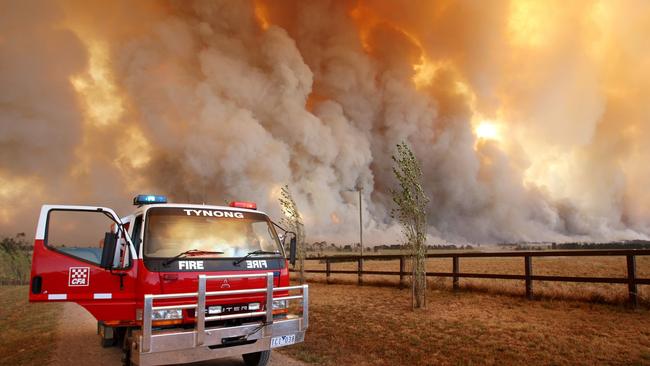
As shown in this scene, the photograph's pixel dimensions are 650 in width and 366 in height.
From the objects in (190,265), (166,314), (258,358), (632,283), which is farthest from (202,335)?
(632,283)

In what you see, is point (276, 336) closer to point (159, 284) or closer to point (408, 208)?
point (159, 284)

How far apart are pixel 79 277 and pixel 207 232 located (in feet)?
6.01

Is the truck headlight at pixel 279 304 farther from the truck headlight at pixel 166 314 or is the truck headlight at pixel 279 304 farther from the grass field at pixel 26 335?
the grass field at pixel 26 335

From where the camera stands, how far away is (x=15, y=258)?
51406 millimetres

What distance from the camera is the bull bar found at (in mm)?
4996

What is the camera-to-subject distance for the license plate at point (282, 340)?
19.6 feet

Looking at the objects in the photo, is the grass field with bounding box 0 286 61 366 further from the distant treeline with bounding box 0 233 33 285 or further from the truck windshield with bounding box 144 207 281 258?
the distant treeline with bounding box 0 233 33 285

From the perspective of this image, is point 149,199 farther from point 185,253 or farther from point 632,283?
point 632,283

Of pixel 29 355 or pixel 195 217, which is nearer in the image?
pixel 195 217

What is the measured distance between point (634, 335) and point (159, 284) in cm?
850

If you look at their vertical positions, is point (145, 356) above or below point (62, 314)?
above

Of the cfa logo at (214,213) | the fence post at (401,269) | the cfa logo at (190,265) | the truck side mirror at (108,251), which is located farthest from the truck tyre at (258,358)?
the fence post at (401,269)

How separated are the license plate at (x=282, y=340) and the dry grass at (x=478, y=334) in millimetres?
1185

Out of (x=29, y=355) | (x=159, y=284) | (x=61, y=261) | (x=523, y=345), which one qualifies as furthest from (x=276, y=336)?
(x=29, y=355)
